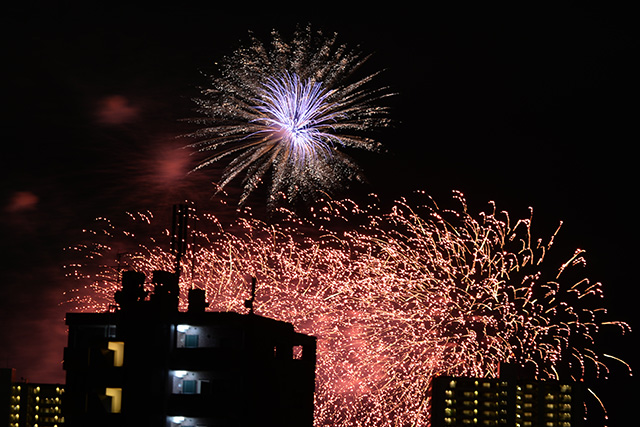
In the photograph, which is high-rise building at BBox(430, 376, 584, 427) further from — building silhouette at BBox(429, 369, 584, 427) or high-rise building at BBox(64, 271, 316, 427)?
high-rise building at BBox(64, 271, 316, 427)

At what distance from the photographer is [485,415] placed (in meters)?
119

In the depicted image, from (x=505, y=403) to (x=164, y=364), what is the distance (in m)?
77.7

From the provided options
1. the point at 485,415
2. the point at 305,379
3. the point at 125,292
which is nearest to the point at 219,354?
the point at 125,292

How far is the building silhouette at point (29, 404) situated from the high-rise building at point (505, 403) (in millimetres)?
47474

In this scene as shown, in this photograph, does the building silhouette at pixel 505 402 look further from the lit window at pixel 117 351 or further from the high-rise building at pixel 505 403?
the lit window at pixel 117 351

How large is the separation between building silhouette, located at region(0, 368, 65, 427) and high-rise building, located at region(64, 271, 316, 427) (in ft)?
256

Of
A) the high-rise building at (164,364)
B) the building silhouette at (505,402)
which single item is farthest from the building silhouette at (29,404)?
the high-rise building at (164,364)

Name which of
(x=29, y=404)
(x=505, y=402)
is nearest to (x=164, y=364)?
(x=505, y=402)

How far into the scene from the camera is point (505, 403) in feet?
385

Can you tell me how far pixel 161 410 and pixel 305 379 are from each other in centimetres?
1277

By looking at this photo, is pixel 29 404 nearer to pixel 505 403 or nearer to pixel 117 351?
pixel 505 403

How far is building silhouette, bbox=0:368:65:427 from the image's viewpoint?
402 feet

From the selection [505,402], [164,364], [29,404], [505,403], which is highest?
[164,364]

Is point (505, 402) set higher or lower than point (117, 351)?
lower
